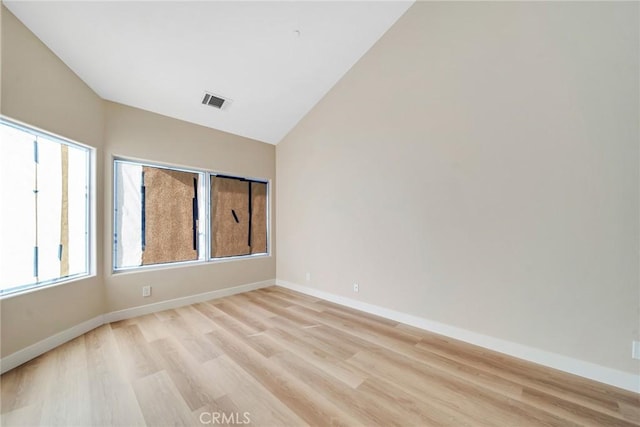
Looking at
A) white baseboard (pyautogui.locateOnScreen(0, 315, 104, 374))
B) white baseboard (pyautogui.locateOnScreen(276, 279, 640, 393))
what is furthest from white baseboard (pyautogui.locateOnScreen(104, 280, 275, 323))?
white baseboard (pyautogui.locateOnScreen(276, 279, 640, 393))

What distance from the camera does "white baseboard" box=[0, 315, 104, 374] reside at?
1.93 meters

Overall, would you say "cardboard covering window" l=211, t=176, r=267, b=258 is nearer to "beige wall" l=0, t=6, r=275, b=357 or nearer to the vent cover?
"beige wall" l=0, t=6, r=275, b=357

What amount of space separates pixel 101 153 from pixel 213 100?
1.47m

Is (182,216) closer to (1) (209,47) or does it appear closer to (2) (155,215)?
(2) (155,215)

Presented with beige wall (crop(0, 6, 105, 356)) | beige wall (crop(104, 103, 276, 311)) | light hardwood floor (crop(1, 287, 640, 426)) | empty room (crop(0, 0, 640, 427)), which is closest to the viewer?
light hardwood floor (crop(1, 287, 640, 426))

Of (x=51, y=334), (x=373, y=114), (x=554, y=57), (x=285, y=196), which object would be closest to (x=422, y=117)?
(x=373, y=114)

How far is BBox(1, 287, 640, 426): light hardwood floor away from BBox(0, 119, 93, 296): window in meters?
0.78

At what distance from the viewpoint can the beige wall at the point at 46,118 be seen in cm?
193

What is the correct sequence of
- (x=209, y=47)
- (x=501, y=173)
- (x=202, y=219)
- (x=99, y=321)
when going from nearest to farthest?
(x=501, y=173), (x=209, y=47), (x=99, y=321), (x=202, y=219)

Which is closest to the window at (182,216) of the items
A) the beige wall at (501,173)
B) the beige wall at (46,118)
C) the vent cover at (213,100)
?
the beige wall at (46,118)

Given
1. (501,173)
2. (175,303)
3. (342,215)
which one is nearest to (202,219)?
(175,303)

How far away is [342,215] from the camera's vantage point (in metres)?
3.57

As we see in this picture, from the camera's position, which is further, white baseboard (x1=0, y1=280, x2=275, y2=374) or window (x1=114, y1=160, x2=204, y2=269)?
window (x1=114, y1=160, x2=204, y2=269)

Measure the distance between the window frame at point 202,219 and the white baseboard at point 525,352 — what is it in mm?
2293
